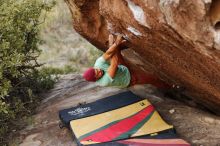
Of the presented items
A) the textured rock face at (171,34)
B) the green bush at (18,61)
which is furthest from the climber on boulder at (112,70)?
the green bush at (18,61)

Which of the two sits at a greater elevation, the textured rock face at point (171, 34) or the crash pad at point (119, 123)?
the textured rock face at point (171, 34)

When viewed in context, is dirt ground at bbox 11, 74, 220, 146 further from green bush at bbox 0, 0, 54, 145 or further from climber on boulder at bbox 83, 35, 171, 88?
climber on boulder at bbox 83, 35, 171, 88

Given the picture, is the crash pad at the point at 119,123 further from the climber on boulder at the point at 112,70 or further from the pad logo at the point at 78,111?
the climber on boulder at the point at 112,70

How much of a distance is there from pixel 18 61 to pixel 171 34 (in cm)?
378

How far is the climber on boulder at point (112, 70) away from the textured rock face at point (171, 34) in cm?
31

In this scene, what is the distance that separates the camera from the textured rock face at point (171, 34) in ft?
15.6

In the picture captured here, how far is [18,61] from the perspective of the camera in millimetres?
8328

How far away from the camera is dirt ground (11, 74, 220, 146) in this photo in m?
7.42

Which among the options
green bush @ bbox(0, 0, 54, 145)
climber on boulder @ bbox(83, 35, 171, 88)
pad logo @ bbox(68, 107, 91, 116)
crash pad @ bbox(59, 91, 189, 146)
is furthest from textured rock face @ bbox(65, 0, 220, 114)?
green bush @ bbox(0, 0, 54, 145)

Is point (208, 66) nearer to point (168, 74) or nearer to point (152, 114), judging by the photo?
point (168, 74)

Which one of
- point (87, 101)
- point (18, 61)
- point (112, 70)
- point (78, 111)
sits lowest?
point (87, 101)

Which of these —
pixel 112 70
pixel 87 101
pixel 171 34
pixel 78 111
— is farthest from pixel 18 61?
pixel 171 34

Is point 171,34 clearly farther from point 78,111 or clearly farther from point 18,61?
point 18,61

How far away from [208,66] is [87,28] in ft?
10.5
